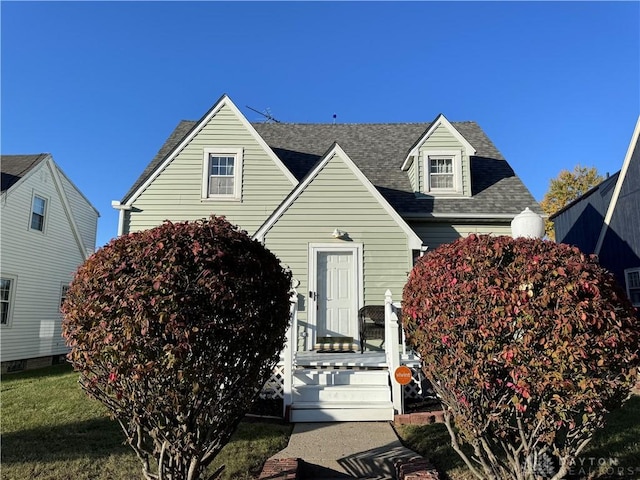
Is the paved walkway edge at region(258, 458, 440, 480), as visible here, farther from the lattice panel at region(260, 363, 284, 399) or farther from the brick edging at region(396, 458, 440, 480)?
the lattice panel at region(260, 363, 284, 399)

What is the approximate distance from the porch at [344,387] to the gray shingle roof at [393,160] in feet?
15.5

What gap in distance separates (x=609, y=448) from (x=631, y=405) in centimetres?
267

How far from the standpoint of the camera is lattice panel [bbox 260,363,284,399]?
20.6 feet

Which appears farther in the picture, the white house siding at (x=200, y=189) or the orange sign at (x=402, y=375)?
the white house siding at (x=200, y=189)

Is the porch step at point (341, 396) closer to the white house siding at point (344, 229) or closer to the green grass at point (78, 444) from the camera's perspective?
the green grass at point (78, 444)

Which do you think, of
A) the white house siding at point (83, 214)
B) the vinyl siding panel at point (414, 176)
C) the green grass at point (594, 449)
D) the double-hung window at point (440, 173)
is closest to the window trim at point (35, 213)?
the white house siding at point (83, 214)

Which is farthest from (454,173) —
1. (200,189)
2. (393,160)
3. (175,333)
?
(175,333)

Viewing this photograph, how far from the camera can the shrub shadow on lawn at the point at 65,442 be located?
14.3 feet

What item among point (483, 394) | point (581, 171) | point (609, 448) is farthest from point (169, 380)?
point (581, 171)

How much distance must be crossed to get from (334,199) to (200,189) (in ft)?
12.2

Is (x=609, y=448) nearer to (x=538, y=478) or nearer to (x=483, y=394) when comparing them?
(x=538, y=478)

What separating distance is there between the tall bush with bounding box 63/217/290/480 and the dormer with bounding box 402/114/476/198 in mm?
8623

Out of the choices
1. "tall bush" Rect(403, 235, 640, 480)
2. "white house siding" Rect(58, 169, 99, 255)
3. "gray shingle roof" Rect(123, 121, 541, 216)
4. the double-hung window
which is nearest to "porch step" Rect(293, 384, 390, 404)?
"tall bush" Rect(403, 235, 640, 480)

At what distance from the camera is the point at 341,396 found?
6.02 meters
